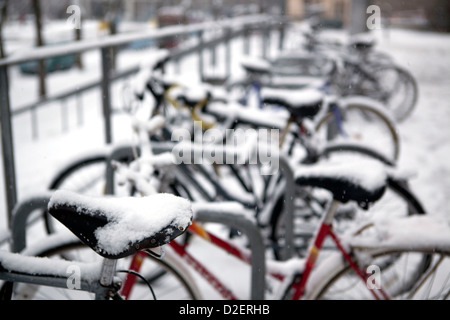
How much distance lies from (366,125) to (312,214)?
220cm

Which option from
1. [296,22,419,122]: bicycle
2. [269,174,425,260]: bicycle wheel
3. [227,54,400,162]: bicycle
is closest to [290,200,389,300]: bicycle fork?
[269,174,425,260]: bicycle wheel

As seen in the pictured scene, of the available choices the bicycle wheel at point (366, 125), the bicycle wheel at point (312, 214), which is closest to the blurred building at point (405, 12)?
the bicycle wheel at point (366, 125)

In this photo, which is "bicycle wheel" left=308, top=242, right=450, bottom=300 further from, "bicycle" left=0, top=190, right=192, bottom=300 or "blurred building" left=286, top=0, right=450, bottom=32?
"blurred building" left=286, top=0, right=450, bottom=32

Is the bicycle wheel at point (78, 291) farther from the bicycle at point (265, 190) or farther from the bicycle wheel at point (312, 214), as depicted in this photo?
the bicycle wheel at point (312, 214)

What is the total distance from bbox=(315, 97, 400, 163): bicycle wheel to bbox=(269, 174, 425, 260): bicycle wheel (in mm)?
969

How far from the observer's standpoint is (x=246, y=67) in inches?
176

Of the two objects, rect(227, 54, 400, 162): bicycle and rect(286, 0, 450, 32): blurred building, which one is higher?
rect(286, 0, 450, 32): blurred building

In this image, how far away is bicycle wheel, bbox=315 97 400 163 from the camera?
4.11 m

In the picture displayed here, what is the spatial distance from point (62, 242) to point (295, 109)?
1.67 m

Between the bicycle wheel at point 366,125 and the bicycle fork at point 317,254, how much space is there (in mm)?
2094

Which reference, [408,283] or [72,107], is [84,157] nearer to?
[408,283]

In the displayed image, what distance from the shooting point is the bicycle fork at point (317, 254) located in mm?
1857
